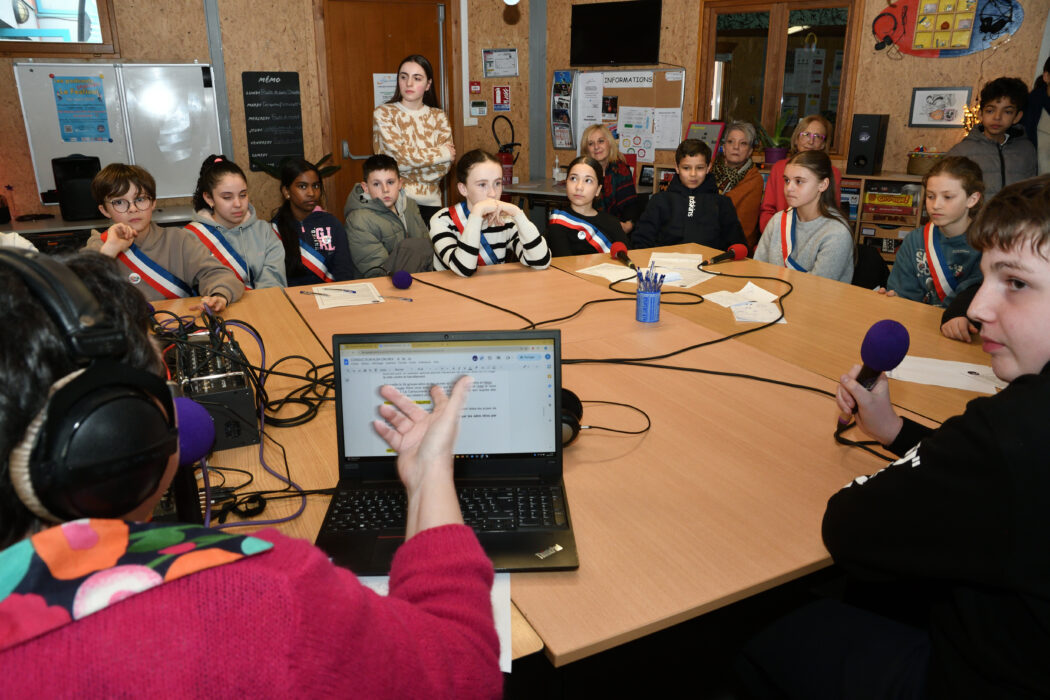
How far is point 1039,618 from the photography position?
815 millimetres

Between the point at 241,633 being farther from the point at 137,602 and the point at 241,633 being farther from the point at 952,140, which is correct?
the point at 952,140

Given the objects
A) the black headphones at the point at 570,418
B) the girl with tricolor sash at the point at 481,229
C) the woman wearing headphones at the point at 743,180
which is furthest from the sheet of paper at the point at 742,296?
the woman wearing headphones at the point at 743,180

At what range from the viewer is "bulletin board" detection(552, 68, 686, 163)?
588 centimetres

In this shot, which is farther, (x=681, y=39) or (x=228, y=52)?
(x=681, y=39)

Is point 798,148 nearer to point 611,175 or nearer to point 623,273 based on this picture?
point 611,175

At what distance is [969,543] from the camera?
0.87 meters

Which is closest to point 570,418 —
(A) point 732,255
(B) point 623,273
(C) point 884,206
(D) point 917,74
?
(B) point 623,273

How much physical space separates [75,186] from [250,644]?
15.1 ft

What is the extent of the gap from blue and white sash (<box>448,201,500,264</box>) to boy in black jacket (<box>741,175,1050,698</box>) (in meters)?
2.16

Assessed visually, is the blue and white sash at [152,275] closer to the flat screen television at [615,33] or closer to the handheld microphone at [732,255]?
the handheld microphone at [732,255]

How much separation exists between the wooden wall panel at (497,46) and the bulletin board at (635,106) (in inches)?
16.3

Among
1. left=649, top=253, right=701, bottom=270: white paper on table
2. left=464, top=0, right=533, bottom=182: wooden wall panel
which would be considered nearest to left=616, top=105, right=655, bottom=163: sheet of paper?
left=464, top=0, right=533, bottom=182: wooden wall panel

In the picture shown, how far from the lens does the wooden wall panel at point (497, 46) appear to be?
6.02m

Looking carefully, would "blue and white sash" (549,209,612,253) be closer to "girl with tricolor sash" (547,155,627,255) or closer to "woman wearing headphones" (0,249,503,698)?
"girl with tricolor sash" (547,155,627,255)
